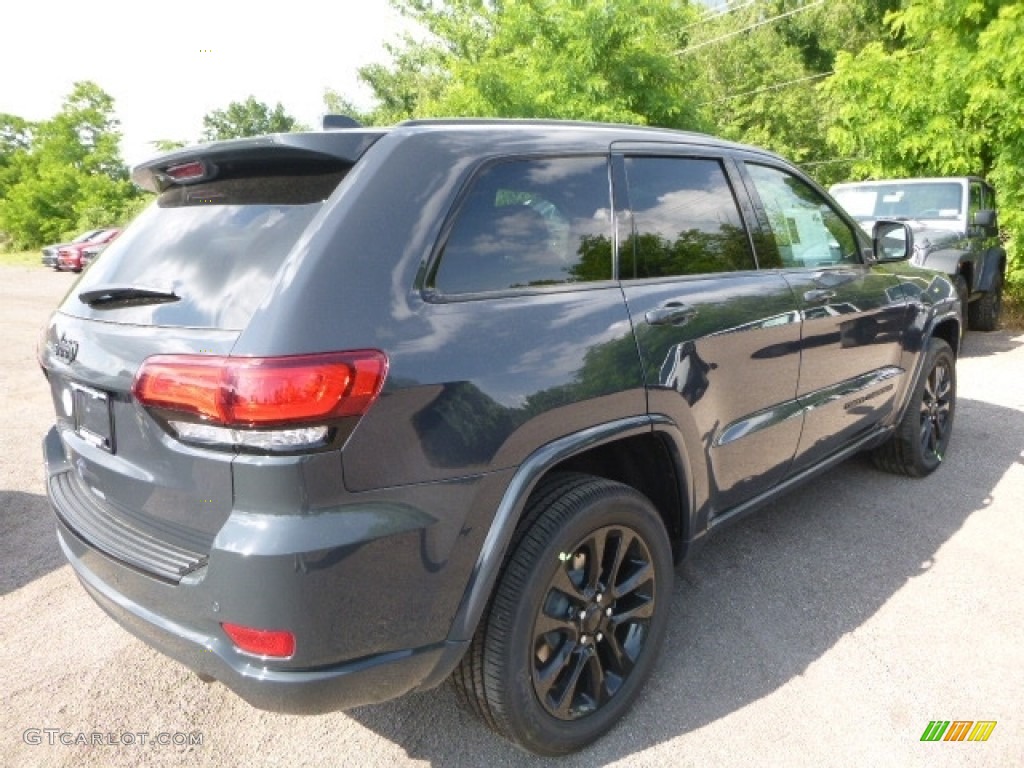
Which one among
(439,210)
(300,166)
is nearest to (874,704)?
(439,210)

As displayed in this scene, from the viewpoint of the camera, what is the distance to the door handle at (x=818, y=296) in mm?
3008

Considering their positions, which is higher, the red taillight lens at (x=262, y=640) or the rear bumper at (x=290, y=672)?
the red taillight lens at (x=262, y=640)

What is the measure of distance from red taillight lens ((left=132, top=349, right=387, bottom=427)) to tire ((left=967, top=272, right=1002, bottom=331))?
30.3 feet

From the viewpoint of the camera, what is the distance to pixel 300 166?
1.87 m

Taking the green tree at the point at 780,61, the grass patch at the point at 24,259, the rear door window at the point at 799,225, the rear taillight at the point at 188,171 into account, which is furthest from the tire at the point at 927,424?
the grass patch at the point at 24,259

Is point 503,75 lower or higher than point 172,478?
higher

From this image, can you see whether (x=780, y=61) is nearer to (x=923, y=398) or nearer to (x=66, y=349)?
(x=923, y=398)

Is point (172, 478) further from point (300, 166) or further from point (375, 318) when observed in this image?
point (300, 166)

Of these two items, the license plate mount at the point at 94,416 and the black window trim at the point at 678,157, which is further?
the black window trim at the point at 678,157

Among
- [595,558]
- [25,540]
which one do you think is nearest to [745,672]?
[595,558]

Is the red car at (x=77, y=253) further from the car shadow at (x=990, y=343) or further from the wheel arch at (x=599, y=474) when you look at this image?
the wheel arch at (x=599, y=474)

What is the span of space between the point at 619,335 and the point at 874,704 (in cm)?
151

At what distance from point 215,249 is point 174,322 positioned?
260mm

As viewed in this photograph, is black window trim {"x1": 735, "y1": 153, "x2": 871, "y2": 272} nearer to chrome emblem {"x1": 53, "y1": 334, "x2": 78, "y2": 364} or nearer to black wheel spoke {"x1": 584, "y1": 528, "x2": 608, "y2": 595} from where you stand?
black wheel spoke {"x1": 584, "y1": 528, "x2": 608, "y2": 595}
